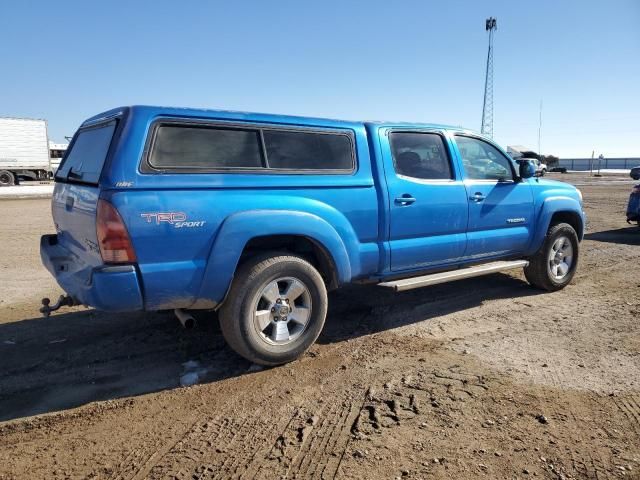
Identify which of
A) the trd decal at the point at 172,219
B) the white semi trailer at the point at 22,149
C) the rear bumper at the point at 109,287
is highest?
the white semi trailer at the point at 22,149

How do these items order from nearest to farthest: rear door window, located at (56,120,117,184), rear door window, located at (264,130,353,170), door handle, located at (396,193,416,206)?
rear door window, located at (56,120,117,184) < rear door window, located at (264,130,353,170) < door handle, located at (396,193,416,206)

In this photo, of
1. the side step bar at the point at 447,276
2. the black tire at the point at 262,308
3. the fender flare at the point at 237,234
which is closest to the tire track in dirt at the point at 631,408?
the side step bar at the point at 447,276

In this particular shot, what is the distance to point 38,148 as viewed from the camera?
1197 inches

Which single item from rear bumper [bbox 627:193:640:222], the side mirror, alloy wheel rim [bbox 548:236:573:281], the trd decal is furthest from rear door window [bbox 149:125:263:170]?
rear bumper [bbox 627:193:640:222]

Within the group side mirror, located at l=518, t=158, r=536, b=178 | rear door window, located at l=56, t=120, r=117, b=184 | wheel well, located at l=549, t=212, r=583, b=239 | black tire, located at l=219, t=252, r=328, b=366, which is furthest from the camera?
wheel well, located at l=549, t=212, r=583, b=239

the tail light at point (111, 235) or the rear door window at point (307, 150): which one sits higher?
the rear door window at point (307, 150)

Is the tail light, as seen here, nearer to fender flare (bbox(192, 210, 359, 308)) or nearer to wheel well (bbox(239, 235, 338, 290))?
fender flare (bbox(192, 210, 359, 308))

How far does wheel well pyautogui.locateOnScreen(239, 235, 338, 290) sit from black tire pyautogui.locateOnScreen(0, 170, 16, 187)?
102ft

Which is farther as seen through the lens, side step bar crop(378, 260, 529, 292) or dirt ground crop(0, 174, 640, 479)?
side step bar crop(378, 260, 529, 292)

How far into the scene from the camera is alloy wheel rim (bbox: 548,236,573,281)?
20.0ft

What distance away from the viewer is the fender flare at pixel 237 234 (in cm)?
350

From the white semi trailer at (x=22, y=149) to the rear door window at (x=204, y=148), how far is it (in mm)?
31279

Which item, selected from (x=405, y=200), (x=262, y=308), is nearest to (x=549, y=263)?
(x=405, y=200)

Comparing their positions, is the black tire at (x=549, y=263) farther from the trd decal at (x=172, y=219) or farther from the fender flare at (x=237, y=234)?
the trd decal at (x=172, y=219)
